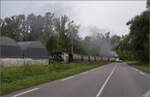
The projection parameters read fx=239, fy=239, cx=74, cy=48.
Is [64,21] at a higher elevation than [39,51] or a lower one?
higher

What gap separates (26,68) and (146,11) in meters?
41.5

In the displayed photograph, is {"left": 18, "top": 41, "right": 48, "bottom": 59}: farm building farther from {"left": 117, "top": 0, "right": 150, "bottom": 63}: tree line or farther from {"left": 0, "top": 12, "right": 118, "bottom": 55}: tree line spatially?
{"left": 117, "top": 0, "right": 150, "bottom": 63}: tree line

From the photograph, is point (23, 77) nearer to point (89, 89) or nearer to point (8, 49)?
point (89, 89)

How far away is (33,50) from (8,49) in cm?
973

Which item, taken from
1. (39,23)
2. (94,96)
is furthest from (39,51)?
(94,96)

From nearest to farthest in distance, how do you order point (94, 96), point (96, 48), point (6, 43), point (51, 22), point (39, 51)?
1. point (94, 96)
2. point (6, 43)
3. point (39, 51)
4. point (51, 22)
5. point (96, 48)

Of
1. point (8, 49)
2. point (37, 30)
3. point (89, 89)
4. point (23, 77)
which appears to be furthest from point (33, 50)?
point (89, 89)

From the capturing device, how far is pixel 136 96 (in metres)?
9.98

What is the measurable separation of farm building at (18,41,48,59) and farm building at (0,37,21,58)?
322cm

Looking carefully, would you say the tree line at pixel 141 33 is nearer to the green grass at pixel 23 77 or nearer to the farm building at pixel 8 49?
the farm building at pixel 8 49

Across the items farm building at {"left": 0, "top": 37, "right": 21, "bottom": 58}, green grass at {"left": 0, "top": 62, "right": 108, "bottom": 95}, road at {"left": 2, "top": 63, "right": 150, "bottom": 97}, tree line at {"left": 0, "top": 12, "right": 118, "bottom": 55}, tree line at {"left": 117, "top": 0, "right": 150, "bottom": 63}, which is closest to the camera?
road at {"left": 2, "top": 63, "right": 150, "bottom": 97}

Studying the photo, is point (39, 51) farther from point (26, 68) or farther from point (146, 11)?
point (26, 68)

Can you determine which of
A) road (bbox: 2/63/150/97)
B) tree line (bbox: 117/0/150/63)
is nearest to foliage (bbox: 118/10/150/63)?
tree line (bbox: 117/0/150/63)

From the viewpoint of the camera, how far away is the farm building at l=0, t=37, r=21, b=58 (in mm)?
47356
